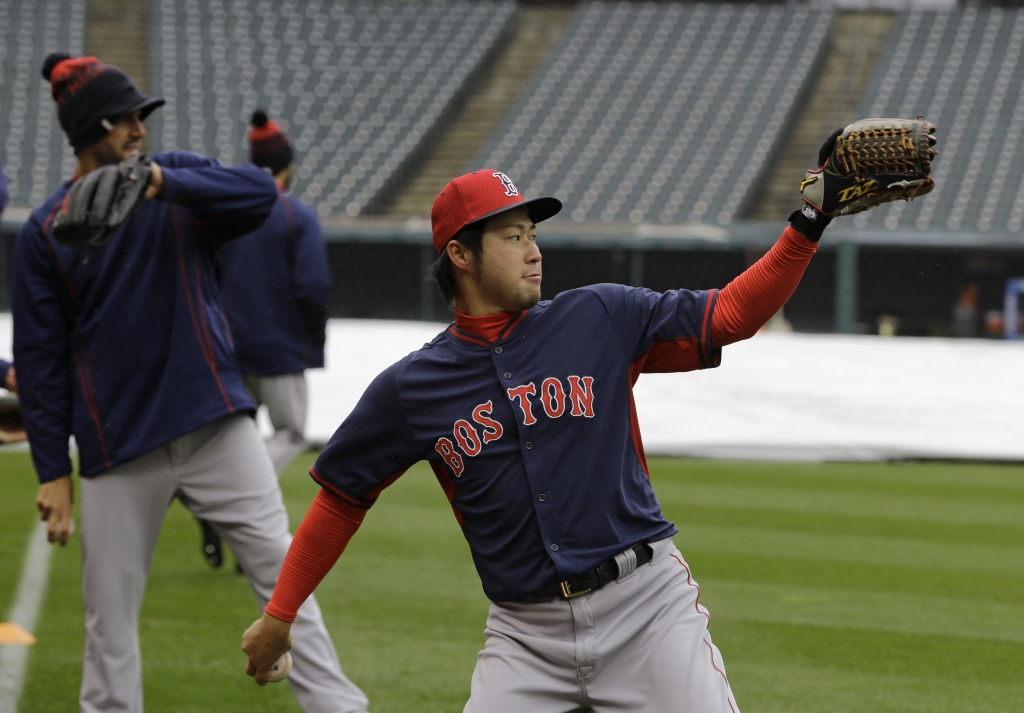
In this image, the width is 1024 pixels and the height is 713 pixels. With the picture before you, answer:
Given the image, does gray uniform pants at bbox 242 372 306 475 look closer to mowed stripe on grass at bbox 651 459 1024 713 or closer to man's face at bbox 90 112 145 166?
mowed stripe on grass at bbox 651 459 1024 713

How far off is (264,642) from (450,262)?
95 cm

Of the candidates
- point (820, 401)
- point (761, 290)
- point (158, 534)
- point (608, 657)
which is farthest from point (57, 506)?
point (820, 401)

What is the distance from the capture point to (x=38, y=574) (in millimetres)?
6105

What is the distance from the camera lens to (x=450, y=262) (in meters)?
2.73

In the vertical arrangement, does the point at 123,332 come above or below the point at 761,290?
below

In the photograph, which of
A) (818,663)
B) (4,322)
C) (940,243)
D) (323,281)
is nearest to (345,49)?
(4,322)

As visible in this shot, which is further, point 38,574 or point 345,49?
point 345,49

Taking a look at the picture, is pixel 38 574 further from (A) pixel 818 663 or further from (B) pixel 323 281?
(A) pixel 818 663

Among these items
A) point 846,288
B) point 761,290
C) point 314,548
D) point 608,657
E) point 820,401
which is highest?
point 761,290

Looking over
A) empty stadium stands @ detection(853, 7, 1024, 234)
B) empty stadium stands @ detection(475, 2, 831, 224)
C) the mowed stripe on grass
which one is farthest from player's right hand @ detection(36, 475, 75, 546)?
empty stadium stands @ detection(475, 2, 831, 224)

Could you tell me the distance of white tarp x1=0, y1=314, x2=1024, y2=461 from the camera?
34.6ft

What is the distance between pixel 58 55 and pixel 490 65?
31.1m

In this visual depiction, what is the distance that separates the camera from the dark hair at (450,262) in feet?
8.65

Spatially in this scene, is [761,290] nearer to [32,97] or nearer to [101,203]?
[101,203]
